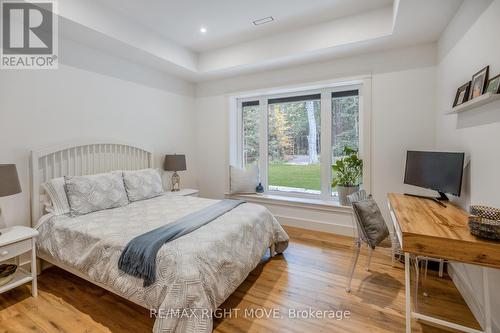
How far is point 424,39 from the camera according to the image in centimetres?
284

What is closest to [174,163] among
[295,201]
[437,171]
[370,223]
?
[295,201]

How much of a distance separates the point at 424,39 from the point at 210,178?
3.74 metres

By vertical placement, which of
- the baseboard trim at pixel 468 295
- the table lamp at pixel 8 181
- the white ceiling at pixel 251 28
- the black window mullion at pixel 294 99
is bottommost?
the baseboard trim at pixel 468 295

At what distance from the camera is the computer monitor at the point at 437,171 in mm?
2008

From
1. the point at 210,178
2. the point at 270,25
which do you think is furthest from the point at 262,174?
the point at 270,25

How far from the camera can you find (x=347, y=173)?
3.49m

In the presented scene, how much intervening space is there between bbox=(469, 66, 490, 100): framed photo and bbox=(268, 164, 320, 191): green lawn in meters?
2.31

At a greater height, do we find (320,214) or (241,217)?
(241,217)

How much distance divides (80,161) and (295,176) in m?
3.12

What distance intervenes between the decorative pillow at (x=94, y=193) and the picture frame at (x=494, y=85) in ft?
11.2

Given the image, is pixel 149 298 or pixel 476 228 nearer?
pixel 476 228

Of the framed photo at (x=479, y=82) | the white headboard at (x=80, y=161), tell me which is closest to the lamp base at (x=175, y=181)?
the white headboard at (x=80, y=161)

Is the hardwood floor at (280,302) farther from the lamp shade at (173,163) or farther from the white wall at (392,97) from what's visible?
the lamp shade at (173,163)

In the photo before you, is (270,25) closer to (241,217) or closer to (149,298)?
(241,217)
